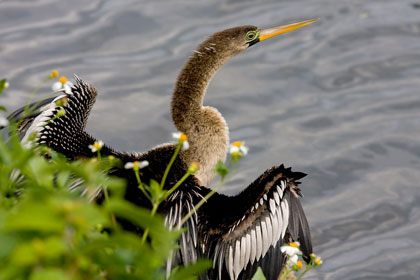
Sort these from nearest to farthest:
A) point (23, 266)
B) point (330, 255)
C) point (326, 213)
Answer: point (23, 266) → point (330, 255) → point (326, 213)

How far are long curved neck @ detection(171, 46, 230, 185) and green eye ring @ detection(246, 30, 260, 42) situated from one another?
1.25ft

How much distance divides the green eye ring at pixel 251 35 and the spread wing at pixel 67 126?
1.34 m

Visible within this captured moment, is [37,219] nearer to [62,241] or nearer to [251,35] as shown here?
[62,241]

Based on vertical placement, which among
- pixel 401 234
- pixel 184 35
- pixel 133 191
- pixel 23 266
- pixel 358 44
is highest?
pixel 23 266

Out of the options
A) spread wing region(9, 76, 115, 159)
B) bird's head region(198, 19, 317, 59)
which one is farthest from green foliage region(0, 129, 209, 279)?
bird's head region(198, 19, 317, 59)

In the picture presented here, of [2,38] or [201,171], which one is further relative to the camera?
[2,38]

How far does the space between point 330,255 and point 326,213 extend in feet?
2.07

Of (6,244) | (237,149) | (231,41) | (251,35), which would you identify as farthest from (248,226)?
(6,244)

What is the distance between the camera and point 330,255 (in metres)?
5.92

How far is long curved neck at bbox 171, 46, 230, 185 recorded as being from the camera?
487 centimetres

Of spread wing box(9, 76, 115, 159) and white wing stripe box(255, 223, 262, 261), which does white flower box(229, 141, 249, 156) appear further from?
spread wing box(9, 76, 115, 159)

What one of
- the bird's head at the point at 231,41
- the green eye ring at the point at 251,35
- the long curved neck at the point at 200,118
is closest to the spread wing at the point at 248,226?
the long curved neck at the point at 200,118

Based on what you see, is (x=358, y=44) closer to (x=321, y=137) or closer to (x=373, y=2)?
(x=373, y=2)

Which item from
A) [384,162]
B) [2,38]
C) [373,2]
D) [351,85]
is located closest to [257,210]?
[384,162]
